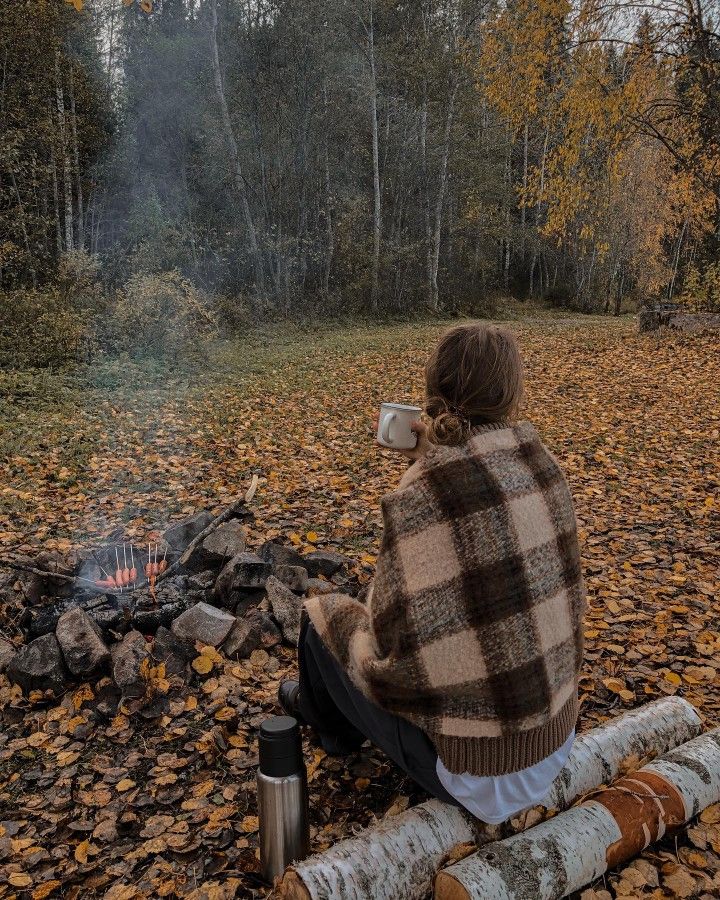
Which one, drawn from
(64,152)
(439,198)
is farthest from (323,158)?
(64,152)

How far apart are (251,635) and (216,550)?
0.71 metres

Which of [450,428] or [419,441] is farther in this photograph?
[419,441]

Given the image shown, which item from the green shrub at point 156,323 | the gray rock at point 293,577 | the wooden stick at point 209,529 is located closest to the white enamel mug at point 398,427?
the gray rock at point 293,577

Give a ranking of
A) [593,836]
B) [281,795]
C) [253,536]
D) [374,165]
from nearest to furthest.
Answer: [593,836] < [281,795] < [253,536] < [374,165]

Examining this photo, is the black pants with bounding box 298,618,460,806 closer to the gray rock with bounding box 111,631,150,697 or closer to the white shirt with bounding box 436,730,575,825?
the white shirt with bounding box 436,730,575,825

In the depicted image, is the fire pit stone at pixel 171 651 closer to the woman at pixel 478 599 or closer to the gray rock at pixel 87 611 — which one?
the gray rock at pixel 87 611

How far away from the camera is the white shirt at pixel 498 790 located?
6.32 feet

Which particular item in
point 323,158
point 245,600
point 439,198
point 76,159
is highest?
point 323,158

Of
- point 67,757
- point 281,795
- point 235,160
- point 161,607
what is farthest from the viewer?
point 235,160

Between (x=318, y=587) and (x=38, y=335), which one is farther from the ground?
(x=38, y=335)

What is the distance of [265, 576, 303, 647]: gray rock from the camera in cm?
346

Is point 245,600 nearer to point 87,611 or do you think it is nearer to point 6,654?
point 87,611

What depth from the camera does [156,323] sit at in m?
11.0

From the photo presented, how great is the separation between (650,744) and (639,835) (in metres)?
0.46
